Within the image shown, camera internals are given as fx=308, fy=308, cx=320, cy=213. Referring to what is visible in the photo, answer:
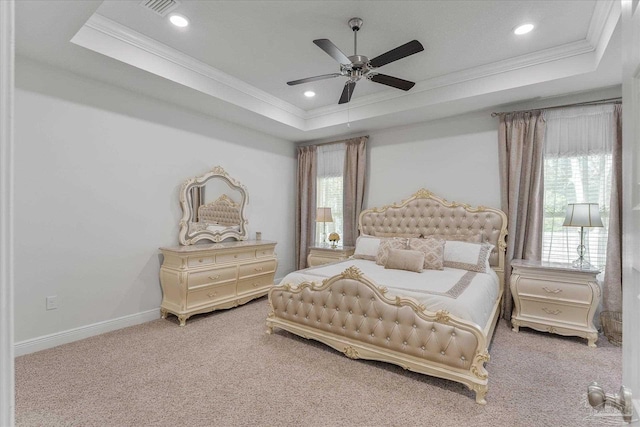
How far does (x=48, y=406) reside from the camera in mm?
2041

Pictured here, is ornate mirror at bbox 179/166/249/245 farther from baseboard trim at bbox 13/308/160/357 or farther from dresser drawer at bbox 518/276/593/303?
dresser drawer at bbox 518/276/593/303

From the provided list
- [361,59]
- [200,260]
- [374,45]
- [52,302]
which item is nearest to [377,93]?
[374,45]

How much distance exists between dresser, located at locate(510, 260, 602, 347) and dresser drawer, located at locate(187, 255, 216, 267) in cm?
351

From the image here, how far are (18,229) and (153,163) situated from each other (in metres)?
1.40

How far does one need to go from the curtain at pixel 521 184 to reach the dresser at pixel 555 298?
279mm

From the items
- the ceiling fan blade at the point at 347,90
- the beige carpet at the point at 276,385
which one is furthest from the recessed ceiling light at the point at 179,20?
the beige carpet at the point at 276,385

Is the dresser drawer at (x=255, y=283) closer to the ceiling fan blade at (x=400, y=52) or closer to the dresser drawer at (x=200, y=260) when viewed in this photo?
the dresser drawer at (x=200, y=260)

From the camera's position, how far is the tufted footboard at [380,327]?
218cm

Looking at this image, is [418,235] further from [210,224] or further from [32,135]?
[32,135]

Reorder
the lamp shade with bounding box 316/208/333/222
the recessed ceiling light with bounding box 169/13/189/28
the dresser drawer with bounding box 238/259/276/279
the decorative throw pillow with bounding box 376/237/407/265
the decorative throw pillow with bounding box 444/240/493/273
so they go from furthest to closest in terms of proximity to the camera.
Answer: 1. the lamp shade with bounding box 316/208/333/222
2. the dresser drawer with bounding box 238/259/276/279
3. the decorative throw pillow with bounding box 376/237/407/265
4. the decorative throw pillow with bounding box 444/240/493/273
5. the recessed ceiling light with bounding box 169/13/189/28

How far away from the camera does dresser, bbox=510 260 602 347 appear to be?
9.97 ft

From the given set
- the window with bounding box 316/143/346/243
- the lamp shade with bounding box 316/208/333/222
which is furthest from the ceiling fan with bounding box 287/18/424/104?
the window with bounding box 316/143/346/243

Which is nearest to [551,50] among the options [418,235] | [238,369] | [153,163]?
[418,235]

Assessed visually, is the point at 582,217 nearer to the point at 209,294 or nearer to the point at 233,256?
the point at 233,256
